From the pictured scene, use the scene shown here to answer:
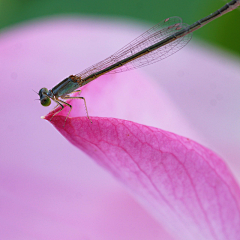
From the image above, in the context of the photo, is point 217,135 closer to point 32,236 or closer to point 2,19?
point 32,236

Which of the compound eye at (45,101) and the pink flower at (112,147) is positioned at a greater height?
the compound eye at (45,101)

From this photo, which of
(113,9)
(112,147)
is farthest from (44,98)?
(113,9)

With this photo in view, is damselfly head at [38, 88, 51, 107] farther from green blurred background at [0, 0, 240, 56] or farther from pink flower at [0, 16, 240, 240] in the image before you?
green blurred background at [0, 0, 240, 56]

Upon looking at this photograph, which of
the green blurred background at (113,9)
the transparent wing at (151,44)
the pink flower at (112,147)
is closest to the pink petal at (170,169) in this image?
the pink flower at (112,147)

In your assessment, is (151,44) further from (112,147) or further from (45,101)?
(112,147)

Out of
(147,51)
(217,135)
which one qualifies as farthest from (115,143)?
(147,51)

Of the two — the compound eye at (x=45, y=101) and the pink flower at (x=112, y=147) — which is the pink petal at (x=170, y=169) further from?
the compound eye at (x=45, y=101)

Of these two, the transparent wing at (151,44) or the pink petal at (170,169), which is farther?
the transparent wing at (151,44)
